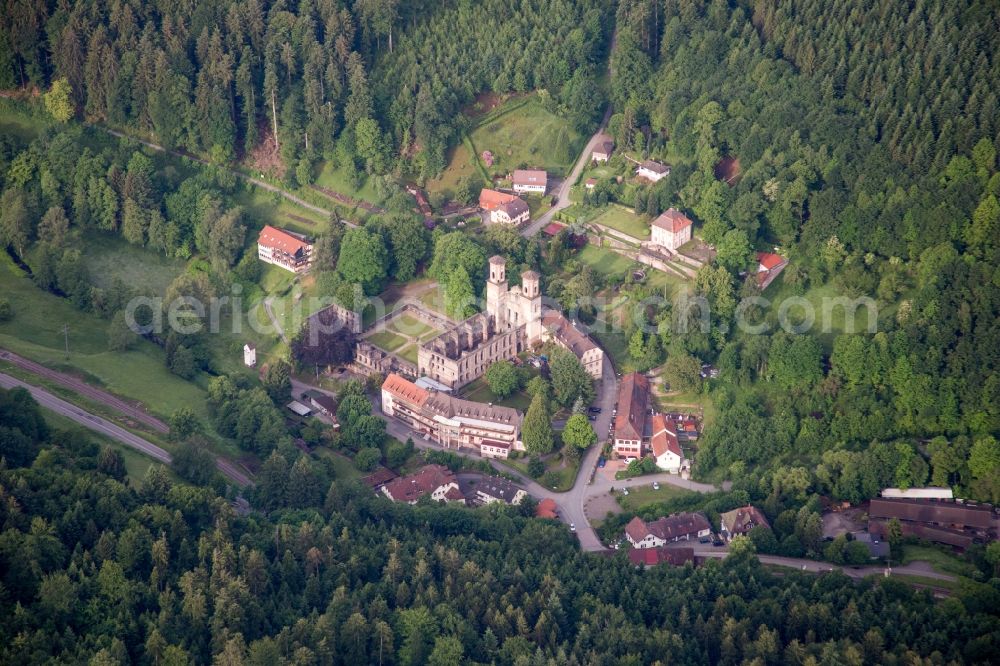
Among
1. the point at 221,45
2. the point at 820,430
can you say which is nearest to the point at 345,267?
the point at 221,45

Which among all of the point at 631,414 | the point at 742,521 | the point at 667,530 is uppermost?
the point at 631,414

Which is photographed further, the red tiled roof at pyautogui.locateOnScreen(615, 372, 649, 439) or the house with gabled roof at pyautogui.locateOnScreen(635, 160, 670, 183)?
the house with gabled roof at pyautogui.locateOnScreen(635, 160, 670, 183)

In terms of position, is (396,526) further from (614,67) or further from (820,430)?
(614,67)

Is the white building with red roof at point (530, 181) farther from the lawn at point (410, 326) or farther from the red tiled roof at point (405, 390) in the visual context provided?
the red tiled roof at point (405, 390)

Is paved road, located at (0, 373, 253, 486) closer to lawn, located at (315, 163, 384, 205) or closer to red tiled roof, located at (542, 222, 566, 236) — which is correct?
lawn, located at (315, 163, 384, 205)

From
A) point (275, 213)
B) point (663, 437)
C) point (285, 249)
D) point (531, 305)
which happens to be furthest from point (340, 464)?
point (275, 213)

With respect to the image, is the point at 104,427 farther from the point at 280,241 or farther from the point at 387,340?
the point at 280,241

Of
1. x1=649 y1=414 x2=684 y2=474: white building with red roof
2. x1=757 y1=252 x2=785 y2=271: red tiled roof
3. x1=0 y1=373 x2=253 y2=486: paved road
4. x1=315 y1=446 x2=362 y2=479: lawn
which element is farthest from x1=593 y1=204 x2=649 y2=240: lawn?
x1=0 y1=373 x2=253 y2=486: paved road
